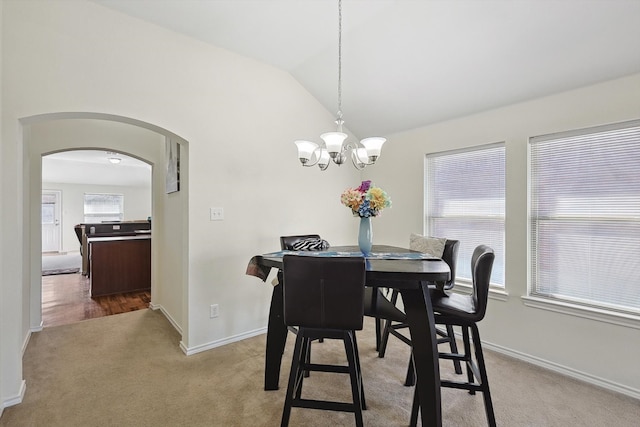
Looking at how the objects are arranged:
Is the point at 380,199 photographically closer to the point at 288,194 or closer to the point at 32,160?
the point at 288,194

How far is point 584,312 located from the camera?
7.38 ft

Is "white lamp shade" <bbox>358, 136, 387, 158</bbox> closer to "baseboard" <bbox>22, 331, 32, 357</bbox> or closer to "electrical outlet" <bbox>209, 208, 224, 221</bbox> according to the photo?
"electrical outlet" <bbox>209, 208, 224, 221</bbox>

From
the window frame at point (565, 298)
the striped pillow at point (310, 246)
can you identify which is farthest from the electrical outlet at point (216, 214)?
the window frame at point (565, 298)

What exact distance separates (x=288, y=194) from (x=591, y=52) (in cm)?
277

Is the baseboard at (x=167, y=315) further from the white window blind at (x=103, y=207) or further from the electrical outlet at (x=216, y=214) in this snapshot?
the white window blind at (x=103, y=207)

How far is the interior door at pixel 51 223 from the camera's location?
9.23 m

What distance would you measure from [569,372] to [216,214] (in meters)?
3.22

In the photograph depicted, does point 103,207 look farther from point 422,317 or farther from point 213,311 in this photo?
point 422,317

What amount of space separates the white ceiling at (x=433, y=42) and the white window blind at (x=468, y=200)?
47cm

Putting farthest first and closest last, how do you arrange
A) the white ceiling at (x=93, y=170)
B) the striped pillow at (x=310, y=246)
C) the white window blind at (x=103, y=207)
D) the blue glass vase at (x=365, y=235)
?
the white window blind at (x=103, y=207), the white ceiling at (x=93, y=170), the striped pillow at (x=310, y=246), the blue glass vase at (x=365, y=235)

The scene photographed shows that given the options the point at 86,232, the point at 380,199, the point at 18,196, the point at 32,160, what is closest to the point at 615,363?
the point at 380,199

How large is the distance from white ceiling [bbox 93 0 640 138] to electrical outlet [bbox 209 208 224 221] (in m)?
1.57

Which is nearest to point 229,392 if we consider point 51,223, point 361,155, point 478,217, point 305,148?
point 305,148

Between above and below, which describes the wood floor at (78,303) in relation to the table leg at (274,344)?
below
